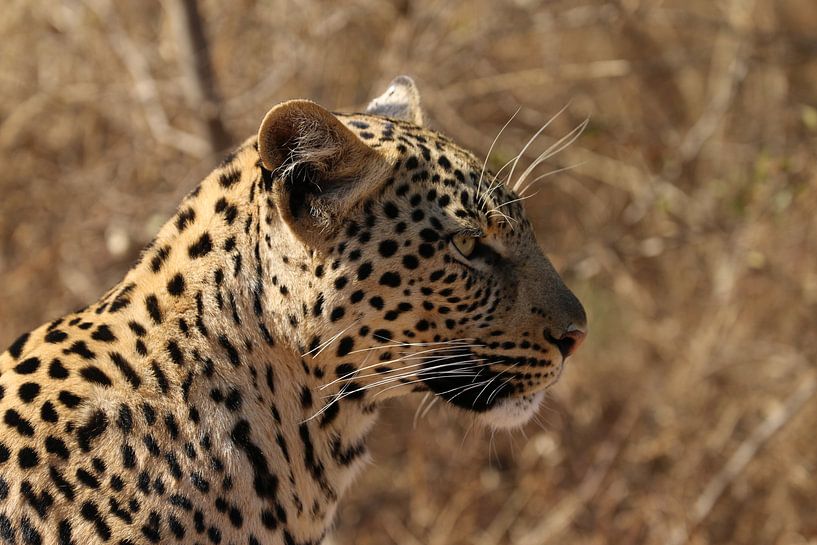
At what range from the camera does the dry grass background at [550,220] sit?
649 cm

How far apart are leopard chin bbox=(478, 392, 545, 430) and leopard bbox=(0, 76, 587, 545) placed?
0.45 ft

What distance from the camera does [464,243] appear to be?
3.16 m

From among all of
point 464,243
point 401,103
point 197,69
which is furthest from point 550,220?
point 464,243

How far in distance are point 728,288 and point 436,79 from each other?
2.30 metres

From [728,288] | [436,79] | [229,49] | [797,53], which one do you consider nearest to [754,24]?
[797,53]

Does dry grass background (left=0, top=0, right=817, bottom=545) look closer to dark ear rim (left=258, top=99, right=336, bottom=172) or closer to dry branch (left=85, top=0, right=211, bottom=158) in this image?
dry branch (left=85, top=0, right=211, bottom=158)

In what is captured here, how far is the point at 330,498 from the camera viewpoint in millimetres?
3354

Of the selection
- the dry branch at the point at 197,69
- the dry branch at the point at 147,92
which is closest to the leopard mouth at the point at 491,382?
the dry branch at the point at 197,69

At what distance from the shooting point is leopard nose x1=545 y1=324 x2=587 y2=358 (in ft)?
10.9

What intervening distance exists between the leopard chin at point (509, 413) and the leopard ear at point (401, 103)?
3.37 feet

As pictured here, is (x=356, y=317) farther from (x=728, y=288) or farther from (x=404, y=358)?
(x=728, y=288)

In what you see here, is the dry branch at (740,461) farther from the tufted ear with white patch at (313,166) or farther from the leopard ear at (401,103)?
the tufted ear with white patch at (313,166)

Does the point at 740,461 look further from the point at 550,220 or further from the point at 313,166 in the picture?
the point at 313,166

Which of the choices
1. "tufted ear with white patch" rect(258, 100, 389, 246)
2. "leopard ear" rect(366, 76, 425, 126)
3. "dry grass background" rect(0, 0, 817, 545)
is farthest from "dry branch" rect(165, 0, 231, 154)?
"tufted ear with white patch" rect(258, 100, 389, 246)
